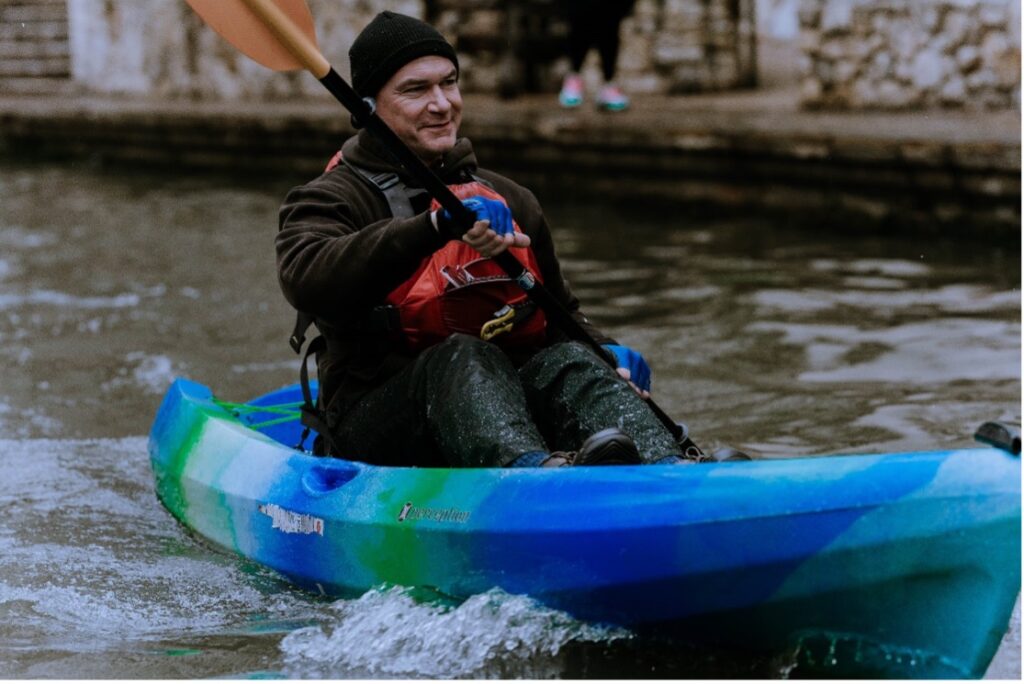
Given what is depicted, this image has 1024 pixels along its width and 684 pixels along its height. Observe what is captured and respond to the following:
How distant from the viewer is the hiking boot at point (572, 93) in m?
11.1

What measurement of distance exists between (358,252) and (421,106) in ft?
1.35

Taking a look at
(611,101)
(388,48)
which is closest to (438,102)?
(388,48)

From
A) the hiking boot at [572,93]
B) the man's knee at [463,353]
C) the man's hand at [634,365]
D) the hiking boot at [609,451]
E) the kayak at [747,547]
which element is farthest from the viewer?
the hiking boot at [572,93]

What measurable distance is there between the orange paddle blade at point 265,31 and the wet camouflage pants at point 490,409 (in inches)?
25.0

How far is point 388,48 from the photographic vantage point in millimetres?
3359

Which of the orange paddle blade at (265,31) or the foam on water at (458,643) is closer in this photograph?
the foam on water at (458,643)

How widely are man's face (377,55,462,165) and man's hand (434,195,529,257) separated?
0.32 m

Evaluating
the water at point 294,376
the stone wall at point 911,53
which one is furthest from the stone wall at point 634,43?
the water at point 294,376

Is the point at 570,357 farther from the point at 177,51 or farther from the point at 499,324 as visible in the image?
the point at 177,51

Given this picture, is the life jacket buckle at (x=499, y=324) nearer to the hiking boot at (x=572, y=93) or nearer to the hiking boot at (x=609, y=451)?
the hiking boot at (x=609, y=451)

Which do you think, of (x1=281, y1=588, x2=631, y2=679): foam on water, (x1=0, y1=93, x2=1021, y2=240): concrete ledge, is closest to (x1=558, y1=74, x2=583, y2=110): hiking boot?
(x1=0, y1=93, x2=1021, y2=240): concrete ledge

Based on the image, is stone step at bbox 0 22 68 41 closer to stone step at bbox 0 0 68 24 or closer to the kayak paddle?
stone step at bbox 0 0 68 24

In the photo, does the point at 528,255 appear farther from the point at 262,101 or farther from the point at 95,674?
the point at 262,101

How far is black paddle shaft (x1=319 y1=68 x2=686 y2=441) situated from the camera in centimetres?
309
